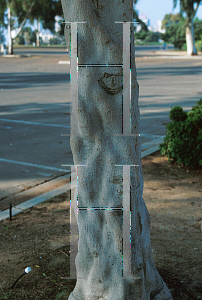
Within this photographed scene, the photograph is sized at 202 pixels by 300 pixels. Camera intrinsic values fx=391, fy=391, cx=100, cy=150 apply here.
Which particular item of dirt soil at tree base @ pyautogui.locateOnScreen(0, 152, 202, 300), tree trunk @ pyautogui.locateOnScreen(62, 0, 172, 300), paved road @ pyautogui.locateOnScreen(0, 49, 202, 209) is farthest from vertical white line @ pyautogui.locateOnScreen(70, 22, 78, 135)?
paved road @ pyautogui.locateOnScreen(0, 49, 202, 209)

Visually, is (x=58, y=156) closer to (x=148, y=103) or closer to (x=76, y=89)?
(x=76, y=89)

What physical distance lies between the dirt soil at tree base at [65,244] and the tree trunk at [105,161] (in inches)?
22.5

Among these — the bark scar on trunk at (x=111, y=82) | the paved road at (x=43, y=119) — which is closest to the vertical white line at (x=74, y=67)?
the bark scar on trunk at (x=111, y=82)

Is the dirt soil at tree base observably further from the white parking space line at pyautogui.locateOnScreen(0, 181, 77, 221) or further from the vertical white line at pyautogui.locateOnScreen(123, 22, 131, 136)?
the vertical white line at pyautogui.locateOnScreen(123, 22, 131, 136)

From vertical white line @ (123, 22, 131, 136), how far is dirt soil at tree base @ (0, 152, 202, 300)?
1.63 meters

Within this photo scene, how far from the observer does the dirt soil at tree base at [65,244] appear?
3373 mm

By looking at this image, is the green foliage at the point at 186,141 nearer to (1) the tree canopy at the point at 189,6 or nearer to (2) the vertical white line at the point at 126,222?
(2) the vertical white line at the point at 126,222

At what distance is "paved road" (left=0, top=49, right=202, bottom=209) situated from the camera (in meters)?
→ 6.64

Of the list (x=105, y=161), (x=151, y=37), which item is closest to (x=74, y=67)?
(x=105, y=161)

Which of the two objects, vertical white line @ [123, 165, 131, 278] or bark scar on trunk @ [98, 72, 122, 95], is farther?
vertical white line @ [123, 165, 131, 278]

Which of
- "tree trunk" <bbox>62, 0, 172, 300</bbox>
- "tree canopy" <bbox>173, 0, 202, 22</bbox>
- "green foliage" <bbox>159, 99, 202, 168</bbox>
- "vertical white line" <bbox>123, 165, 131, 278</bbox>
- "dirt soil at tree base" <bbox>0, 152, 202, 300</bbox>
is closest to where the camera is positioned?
"tree trunk" <bbox>62, 0, 172, 300</bbox>

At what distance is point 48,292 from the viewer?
3271 millimetres

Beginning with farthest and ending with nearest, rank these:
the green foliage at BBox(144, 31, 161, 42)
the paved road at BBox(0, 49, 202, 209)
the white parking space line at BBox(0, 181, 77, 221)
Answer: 1. the green foliage at BBox(144, 31, 161, 42)
2. the paved road at BBox(0, 49, 202, 209)
3. the white parking space line at BBox(0, 181, 77, 221)

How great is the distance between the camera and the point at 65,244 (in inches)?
162
